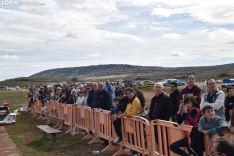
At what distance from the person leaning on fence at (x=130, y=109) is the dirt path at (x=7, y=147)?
2.99 metres

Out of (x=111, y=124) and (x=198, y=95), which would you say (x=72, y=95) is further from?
(x=198, y=95)

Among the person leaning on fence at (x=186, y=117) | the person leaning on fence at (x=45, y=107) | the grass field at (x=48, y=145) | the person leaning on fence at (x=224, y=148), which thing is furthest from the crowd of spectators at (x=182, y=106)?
the person leaning on fence at (x=45, y=107)

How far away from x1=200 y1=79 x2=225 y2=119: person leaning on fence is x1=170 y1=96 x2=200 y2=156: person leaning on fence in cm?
42

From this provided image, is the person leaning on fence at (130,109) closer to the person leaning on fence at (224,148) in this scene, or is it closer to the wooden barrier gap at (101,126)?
the wooden barrier gap at (101,126)

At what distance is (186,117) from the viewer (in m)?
5.45

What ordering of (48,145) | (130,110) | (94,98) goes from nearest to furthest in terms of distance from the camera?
(130,110) → (48,145) → (94,98)

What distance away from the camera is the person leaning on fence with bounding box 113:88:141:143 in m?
7.40

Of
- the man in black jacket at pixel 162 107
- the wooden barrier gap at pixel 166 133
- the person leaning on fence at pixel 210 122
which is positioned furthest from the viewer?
the man in black jacket at pixel 162 107

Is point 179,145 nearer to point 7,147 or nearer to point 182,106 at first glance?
point 182,106

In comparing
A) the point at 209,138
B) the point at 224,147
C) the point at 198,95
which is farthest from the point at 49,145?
the point at 224,147

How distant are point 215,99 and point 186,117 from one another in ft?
2.74

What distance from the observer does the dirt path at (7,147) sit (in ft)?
28.4

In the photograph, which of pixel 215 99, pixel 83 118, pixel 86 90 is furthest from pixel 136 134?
pixel 86 90

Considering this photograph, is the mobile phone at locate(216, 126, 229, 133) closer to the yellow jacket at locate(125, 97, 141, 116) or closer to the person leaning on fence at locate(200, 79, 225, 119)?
the person leaning on fence at locate(200, 79, 225, 119)
